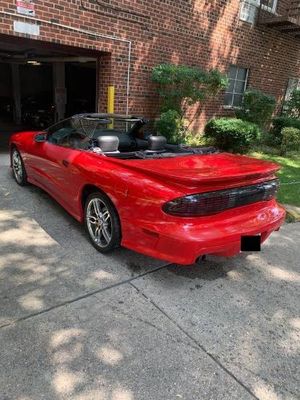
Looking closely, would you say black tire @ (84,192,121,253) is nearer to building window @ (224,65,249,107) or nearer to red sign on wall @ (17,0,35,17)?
red sign on wall @ (17,0,35,17)

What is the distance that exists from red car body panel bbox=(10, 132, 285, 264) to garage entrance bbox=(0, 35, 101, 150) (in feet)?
22.3

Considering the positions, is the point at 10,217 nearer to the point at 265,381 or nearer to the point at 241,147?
the point at 265,381

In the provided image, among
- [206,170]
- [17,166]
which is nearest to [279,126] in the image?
[17,166]

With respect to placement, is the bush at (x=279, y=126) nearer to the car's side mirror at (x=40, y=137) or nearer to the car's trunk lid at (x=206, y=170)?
the car's trunk lid at (x=206, y=170)

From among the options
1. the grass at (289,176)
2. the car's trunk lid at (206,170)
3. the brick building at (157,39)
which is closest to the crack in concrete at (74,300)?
the car's trunk lid at (206,170)

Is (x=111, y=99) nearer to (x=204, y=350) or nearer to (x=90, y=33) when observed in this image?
(x=90, y=33)

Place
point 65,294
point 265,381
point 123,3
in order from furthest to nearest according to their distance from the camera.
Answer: point 123,3
point 65,294
point 265,381

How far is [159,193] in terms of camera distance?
2836 millimetres

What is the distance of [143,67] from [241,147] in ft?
11.0

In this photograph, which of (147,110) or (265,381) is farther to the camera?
(147,110)

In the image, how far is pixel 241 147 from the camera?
9570mm

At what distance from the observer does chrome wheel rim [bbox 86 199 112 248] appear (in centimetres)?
348

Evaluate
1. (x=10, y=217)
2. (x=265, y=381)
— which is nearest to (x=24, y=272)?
(x=10, y=217)

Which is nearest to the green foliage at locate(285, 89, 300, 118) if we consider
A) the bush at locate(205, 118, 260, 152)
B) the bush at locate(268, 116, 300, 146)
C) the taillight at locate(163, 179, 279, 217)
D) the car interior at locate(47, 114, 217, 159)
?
the bush at locate(268, 116, 300, 146)
